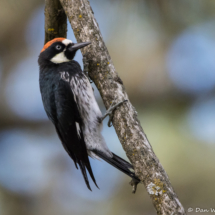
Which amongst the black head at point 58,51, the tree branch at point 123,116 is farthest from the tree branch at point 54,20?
the tree branch at point 123,116

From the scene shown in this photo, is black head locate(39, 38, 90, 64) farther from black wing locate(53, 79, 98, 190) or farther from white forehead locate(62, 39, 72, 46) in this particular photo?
black wing locate(53, 79, 98, 190)

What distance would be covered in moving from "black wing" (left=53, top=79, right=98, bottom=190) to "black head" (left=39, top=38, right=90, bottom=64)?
1.01 feet

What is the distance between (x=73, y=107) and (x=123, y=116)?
616 mm

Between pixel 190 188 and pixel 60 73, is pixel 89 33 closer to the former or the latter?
pixel 60 73

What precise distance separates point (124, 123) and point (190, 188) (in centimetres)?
229

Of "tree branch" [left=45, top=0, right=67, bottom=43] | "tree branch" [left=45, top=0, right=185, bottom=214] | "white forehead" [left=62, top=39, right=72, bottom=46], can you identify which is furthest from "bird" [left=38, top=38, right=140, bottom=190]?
"tree branch" [left=45, top=0, right=185, bottom=214]

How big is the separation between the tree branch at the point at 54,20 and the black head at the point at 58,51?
0.15m

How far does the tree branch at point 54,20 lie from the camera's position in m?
2.51

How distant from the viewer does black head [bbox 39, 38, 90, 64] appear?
251 centimetres

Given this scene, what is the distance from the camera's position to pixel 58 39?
8.29ft

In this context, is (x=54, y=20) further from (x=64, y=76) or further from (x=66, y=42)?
(x=64, y=76)

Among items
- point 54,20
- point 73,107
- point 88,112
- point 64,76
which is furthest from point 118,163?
point 54,20

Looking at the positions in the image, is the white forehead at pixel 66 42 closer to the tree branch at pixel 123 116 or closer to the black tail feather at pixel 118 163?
the tree branch at pixel 123 116

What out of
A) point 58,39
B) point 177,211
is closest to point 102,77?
point 58,39
